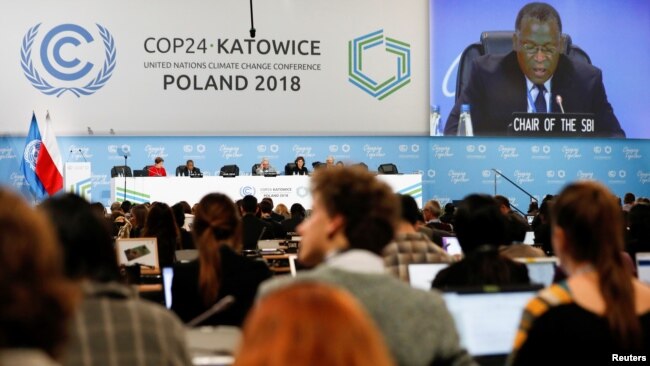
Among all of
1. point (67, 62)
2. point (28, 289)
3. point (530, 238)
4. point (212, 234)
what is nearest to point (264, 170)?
point (67, 62)

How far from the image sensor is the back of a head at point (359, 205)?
258 centimetres

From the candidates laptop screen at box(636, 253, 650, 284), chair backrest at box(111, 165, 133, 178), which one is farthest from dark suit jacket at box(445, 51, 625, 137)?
laptop screen at box(636, 253, 650, 284)

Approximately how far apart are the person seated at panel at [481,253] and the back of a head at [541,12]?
16.8 m

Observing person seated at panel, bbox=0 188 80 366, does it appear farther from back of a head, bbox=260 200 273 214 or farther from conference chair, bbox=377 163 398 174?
conference chair, bbox=377 163 398 174

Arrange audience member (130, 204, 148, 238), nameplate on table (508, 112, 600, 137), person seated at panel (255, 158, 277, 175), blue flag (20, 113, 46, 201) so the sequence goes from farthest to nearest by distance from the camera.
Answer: nameplate on table (508, 112, 600, 137) < person seated at panel (255, 158, 277, 175) < blue flag (20, 113, 46, 201) < audience member (130, 204, 148, 238)

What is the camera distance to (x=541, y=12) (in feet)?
67.2

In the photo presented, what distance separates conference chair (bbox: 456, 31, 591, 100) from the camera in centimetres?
2003

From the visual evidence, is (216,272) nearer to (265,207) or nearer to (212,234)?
(212,234)

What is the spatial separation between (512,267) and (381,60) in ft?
53.9

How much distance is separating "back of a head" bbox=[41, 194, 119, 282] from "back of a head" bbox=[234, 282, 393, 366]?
1146mm

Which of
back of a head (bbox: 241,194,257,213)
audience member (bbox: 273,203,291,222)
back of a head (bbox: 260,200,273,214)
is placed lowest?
audience member (bbox: 273,203,291,222)

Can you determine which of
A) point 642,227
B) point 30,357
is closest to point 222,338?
point 30,357

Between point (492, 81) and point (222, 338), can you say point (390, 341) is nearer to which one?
point (222, 338)

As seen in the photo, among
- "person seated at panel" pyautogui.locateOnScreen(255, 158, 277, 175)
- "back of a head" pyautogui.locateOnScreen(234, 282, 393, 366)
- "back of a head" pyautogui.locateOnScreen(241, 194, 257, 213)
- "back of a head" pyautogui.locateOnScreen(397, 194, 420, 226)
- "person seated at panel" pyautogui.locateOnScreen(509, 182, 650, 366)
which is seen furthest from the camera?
"person seated at panel" pyautogui.locateOnScreen(255, 158, 277, 175)
